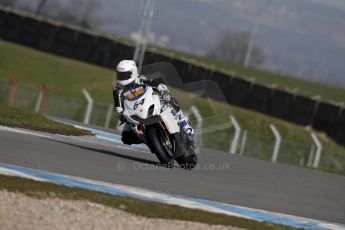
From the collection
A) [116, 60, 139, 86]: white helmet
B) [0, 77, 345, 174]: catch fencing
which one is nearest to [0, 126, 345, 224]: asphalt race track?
[116, 60, 139, 86]: white helmet

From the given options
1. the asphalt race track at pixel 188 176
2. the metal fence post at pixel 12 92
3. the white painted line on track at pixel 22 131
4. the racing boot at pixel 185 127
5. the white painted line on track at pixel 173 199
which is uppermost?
the racing boot at pixel 185 127

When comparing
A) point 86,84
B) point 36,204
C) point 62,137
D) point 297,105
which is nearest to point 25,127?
point 62,137

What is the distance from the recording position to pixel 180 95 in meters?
18.9

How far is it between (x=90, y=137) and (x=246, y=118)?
2760 cm

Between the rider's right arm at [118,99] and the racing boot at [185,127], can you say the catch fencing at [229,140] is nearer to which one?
the racing boot at [185,127]

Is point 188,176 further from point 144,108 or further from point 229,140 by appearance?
point 229,140

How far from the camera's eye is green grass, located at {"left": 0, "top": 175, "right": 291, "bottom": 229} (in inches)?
436

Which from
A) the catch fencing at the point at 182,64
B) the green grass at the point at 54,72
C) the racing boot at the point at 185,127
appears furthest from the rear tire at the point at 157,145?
the green grass at the point at 54,72

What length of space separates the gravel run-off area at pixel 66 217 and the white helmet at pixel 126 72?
4.62 meters

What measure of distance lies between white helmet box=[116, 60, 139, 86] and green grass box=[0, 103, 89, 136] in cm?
421

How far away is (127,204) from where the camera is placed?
11.4m

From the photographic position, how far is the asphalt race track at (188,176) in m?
13.6

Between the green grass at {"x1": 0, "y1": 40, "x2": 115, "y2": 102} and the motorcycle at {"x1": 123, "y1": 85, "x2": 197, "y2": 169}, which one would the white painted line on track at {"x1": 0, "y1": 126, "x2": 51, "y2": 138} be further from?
the green grass at {"x1": 0, "y1": 40, "x2": 115, "y2": 102}

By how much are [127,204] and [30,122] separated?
8966 mm
